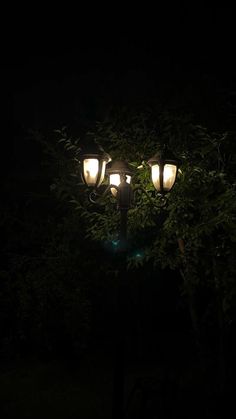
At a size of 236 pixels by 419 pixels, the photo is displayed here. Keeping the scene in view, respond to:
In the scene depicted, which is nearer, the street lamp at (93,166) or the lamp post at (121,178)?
the lamp post at (121,178)

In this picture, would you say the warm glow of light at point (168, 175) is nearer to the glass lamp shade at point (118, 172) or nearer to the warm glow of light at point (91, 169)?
the glass lamp shade at point (118, 172)

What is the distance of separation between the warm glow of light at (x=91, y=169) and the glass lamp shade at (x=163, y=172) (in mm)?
668

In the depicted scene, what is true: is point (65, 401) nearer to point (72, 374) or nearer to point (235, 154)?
point (72, 374)

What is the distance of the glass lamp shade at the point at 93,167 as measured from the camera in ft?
17.1

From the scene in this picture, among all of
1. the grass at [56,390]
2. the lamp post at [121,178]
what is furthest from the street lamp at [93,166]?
the grass at [56,390]

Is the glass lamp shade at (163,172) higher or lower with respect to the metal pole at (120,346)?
higher

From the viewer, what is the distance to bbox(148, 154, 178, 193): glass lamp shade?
5051 mm

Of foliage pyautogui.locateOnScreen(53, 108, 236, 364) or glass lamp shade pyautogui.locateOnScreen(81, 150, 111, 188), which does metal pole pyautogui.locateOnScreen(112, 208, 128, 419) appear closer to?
glass lamp shade pyautogui.locateOnScreen(81, 150, 111, 188)

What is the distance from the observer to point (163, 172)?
16.6 feet

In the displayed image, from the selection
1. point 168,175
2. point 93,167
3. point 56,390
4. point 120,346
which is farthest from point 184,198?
point 56,390

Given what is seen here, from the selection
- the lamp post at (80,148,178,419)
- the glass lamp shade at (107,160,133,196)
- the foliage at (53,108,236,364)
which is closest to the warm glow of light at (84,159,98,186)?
the lamp post at (80,148,178,419)

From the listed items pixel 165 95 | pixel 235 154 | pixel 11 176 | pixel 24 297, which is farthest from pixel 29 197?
pixel 235 154

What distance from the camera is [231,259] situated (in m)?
5.57

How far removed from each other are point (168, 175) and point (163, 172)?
2.9 inches
